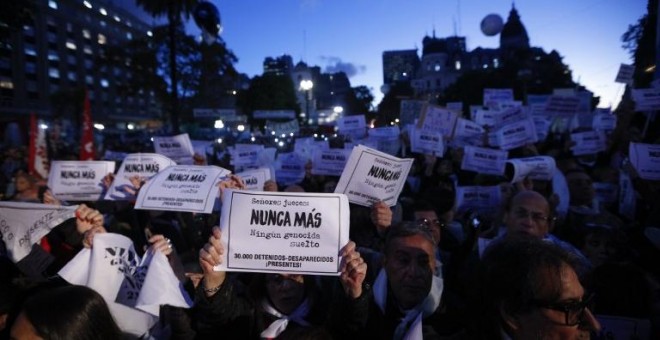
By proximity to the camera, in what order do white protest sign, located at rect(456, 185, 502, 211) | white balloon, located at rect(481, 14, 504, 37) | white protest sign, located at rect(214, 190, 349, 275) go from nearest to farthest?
white protest sign, located at rect(214, 190, 349, 275), white protest sign, located at rect(456, 185, 502, 211), white balloon, located at rect(481, 14, 504, 37)

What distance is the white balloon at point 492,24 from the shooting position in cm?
1491

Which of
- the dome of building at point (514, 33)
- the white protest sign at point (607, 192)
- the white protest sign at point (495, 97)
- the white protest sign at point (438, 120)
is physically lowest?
the white protest sign at point (607, 192)

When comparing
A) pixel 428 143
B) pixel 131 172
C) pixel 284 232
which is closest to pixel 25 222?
pixel 131 172

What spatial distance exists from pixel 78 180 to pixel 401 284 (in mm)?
3419

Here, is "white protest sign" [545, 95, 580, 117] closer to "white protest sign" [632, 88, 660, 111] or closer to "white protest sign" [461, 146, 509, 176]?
"white protest sign" [632, 88, 660, 111]

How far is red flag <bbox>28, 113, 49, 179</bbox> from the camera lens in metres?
7.58

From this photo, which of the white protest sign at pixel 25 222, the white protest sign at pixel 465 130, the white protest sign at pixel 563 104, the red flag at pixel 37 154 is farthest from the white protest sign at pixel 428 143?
the red flag at pixel 37 154

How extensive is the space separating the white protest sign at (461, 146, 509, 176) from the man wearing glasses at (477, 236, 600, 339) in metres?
4.77

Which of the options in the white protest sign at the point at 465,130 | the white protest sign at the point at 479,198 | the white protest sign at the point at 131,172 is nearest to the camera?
the white protest sign at the point at 131,172

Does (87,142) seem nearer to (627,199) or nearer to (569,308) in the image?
(569,308)

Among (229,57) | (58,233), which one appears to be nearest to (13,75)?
(229,57)

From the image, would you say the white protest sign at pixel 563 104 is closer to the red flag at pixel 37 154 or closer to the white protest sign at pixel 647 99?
the white protest sign at pixel 647 99

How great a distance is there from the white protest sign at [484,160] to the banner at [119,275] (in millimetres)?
5109

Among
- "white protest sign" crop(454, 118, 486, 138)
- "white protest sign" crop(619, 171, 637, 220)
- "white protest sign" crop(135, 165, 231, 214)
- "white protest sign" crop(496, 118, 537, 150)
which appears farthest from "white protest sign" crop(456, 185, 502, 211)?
"white protest sign" crop(454, 118, 486, 138)
